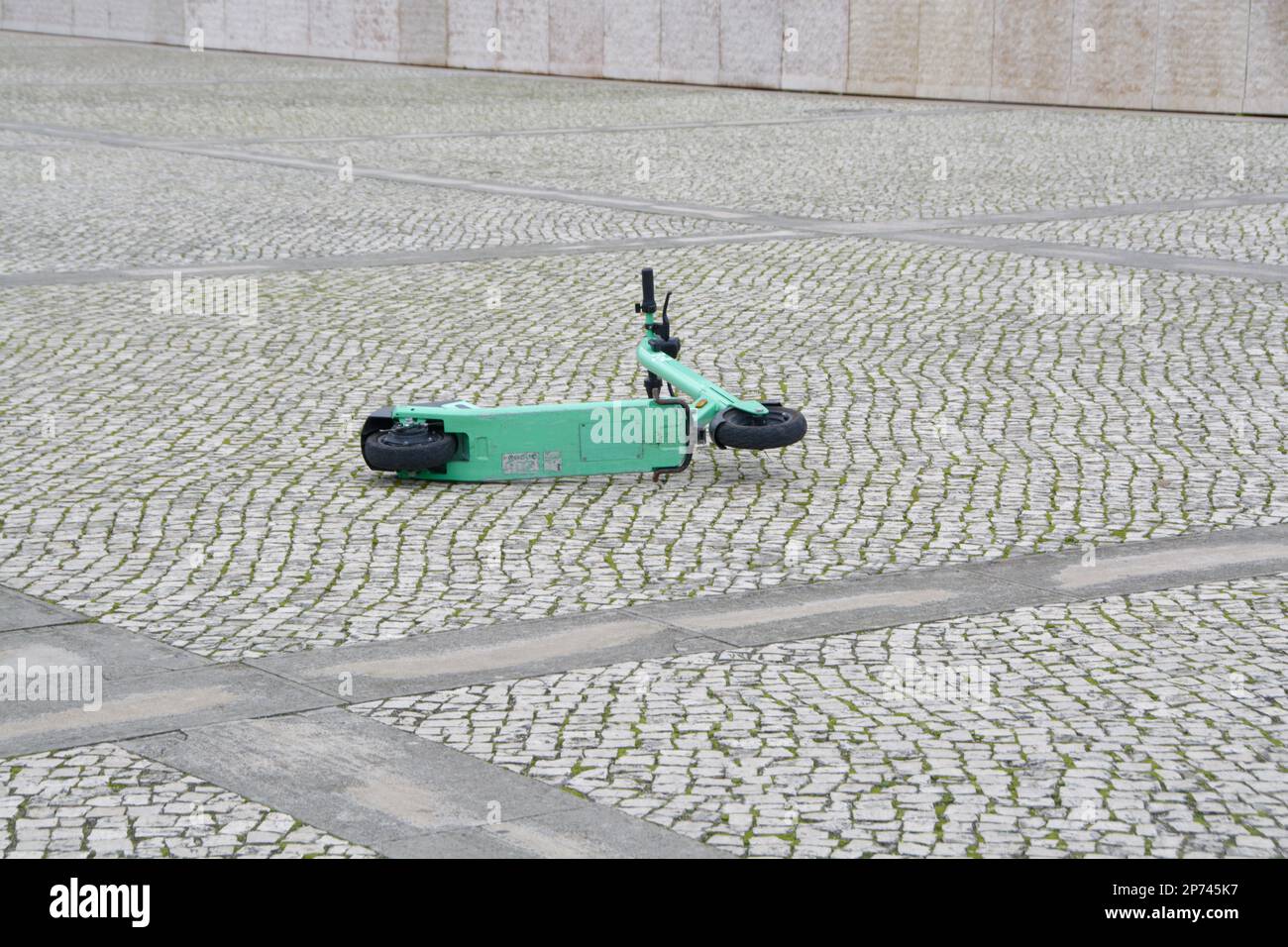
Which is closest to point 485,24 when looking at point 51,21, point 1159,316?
point 51,21

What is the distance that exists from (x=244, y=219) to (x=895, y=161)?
687 centimetres

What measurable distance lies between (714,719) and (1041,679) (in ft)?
3.31

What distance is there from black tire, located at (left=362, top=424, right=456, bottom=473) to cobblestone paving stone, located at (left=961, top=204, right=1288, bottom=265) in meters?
7.45

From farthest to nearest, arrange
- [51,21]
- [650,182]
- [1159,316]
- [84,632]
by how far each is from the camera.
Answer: [51,21], [650,182], [1159,316], [84,632]

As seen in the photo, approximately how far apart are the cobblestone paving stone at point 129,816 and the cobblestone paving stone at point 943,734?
64 centimetres

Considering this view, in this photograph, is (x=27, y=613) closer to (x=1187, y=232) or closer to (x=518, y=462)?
(x=518, y=462)

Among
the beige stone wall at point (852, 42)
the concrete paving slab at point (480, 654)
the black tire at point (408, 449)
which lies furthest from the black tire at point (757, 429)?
the beige stone wall at point (852, 42)

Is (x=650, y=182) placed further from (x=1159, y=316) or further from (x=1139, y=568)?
(x=1139, y=568)

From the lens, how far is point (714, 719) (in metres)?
5.48

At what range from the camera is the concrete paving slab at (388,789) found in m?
4.65

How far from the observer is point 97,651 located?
599 cm

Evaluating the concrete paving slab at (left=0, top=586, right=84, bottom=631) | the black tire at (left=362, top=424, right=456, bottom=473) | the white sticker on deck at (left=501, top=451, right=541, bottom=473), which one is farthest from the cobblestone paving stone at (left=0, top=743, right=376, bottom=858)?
the white sticker on deck at (left=501, top=451, right=541, bottom=473)

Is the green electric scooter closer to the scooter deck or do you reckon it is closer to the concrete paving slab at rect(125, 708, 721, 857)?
the scooter deck

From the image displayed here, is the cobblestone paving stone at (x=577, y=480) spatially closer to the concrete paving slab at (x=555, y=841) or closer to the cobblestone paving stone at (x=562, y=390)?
the cobblestone paving stone at (x=562, y=390)
